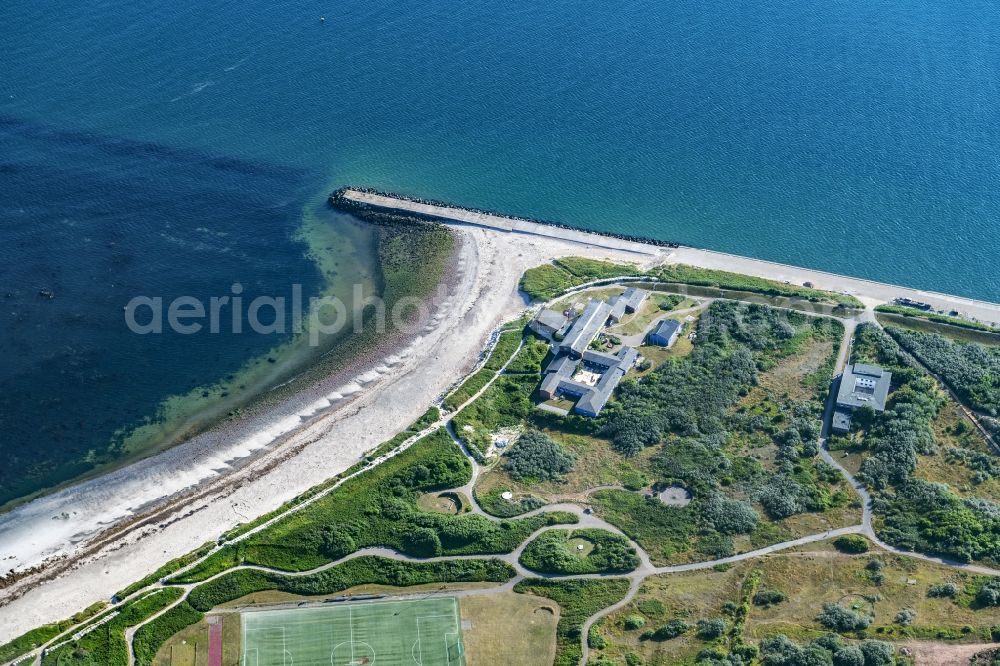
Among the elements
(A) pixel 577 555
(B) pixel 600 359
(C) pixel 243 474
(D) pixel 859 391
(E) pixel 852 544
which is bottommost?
(C) pixel 243 474

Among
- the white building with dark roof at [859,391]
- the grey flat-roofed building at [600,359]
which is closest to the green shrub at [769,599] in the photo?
the white building with dark roof at [859,391]

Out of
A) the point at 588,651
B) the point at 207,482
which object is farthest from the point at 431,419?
the point at 588,651

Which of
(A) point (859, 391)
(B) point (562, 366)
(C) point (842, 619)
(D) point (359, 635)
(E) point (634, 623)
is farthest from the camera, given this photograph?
(B) point (562, 366)

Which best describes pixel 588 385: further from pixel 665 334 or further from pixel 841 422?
pixel 841 422

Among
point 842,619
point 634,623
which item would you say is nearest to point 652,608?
point 634,623

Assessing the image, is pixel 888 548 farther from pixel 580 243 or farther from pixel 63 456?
pixel 63 456

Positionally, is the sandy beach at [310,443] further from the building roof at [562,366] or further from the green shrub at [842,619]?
the green shrub at [842,619]

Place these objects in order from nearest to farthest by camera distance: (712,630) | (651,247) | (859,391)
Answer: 1. (712,630)
2. (859,391)
3. (651,247)

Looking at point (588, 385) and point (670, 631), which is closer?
point (670, 631)
